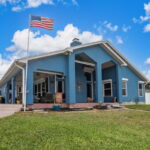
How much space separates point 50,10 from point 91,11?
3.55 metres

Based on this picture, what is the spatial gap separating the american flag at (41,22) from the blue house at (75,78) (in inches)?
78.3

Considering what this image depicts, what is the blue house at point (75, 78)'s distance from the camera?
42.9 feet

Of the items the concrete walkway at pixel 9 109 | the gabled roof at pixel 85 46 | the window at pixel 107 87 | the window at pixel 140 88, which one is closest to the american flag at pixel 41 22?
the gabled roof at pixel 85 46

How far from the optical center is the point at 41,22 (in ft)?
41.3

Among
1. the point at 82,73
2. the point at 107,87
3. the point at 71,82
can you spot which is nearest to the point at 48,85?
the point at 82,73

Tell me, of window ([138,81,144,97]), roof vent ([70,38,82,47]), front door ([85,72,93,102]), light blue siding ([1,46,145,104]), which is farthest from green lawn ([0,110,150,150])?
window ([138,81,144,97])

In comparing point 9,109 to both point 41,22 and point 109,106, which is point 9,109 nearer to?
point 41,22

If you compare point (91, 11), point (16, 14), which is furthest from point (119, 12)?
point (16, 14)

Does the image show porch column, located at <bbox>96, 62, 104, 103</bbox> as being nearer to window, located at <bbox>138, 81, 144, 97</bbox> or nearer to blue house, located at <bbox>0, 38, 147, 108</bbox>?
blue house, located at <bbox>0, 38, 147, 108</bbox>

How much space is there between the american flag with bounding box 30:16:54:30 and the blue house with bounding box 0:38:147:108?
1.99 meters

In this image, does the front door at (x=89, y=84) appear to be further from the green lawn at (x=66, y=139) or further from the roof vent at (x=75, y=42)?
the green lawn at (x=66, y=139)

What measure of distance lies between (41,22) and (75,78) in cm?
706

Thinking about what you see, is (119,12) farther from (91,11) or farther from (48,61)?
(48,61)

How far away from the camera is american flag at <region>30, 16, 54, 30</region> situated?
1245 cm
